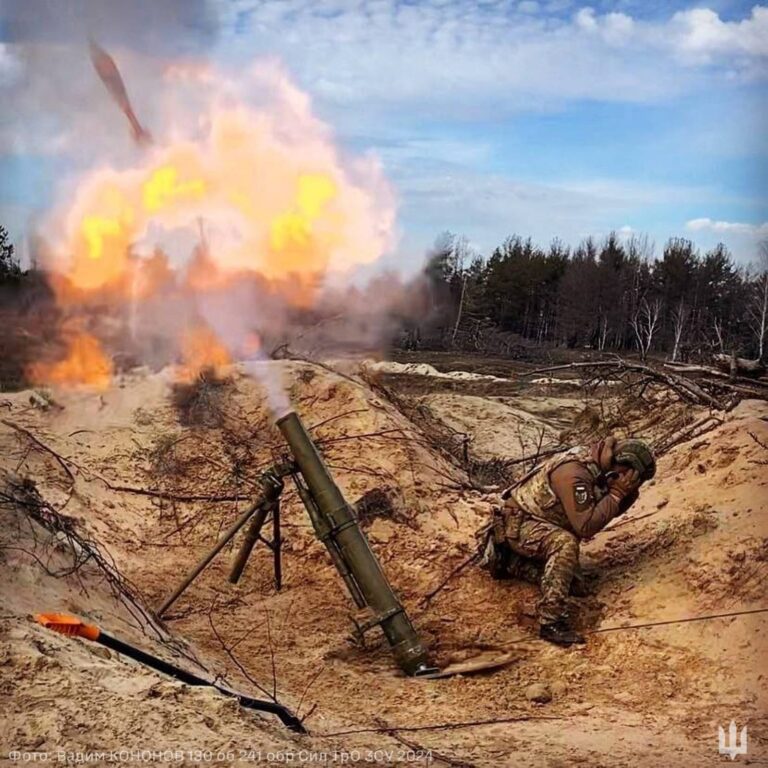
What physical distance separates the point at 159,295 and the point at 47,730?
34.0ft

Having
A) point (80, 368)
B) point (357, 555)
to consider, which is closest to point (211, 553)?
point (357, 555)

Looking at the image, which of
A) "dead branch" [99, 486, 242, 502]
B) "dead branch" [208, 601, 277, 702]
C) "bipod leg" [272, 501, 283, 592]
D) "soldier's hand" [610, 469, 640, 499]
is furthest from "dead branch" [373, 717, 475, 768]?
"dead branch" [99, 486, 242, 502]

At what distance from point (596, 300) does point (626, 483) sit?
32567 mm

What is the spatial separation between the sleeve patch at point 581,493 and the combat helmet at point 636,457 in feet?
1.07

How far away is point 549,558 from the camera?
682cm

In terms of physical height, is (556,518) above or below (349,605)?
above

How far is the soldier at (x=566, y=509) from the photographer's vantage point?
661cm

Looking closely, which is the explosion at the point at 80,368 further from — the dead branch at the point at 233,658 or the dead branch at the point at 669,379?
the dead branch at the point at 669,379

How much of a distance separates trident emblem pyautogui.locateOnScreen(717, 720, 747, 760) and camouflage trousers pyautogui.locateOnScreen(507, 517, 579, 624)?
164 centimetres

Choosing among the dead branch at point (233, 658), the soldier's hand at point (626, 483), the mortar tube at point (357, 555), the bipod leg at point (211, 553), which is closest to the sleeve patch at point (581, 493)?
the soldier's hand at point (626, 483)

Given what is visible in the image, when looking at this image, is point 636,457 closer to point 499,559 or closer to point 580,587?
point 580,587

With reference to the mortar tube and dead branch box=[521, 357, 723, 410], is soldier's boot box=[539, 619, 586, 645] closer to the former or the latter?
the mortar tube

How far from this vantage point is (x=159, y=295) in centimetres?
1366

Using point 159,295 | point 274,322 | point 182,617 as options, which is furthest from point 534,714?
point 159,295
